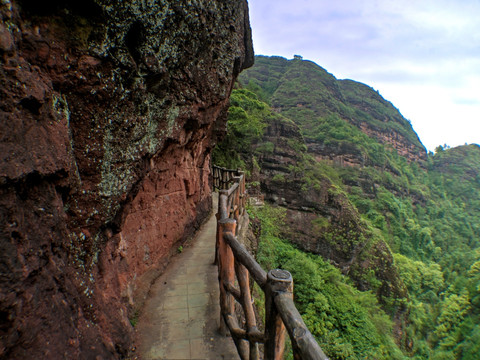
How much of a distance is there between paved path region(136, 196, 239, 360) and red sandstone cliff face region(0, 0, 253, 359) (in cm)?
35

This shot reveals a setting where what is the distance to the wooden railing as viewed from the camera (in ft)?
5.16

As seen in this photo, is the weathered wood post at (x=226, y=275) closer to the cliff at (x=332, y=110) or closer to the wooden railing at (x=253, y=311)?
the wooden railing at (x=253, y=311)

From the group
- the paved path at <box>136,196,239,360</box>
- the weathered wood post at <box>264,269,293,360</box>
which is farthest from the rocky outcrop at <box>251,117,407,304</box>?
the weathered wood post at <box>264,269,293,360</box>

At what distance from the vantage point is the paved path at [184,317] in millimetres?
3010

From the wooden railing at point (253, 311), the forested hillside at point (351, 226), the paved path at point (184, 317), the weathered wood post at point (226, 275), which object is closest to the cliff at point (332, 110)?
the forested hillside at point (351, 226)

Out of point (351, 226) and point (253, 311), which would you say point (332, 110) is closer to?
point (351, 226)

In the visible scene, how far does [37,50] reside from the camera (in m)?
1.97

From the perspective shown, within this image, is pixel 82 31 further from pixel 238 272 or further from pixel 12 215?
pixel 238 272

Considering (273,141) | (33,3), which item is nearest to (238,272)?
(33,3)

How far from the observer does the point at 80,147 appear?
2301 mm

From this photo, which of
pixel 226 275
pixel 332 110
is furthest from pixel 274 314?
pixel 332 110

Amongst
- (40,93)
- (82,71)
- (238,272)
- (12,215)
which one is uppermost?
(82,71)

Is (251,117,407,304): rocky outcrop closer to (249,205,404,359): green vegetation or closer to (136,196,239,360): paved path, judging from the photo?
(249,205,404,359): green vegetation

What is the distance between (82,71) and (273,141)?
2261 centimetres
